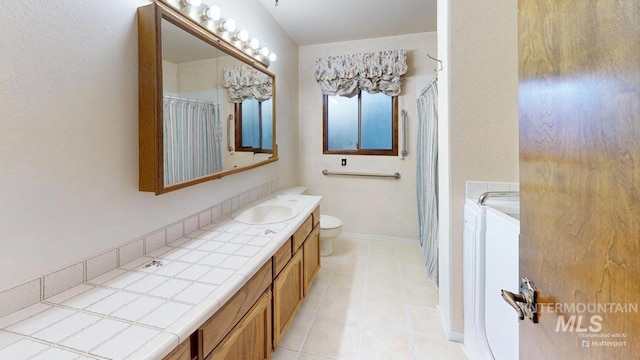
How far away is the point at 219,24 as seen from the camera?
1.78m

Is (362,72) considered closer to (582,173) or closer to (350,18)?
(350,18)

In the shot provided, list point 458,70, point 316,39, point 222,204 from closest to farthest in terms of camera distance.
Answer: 1. point 458,70
2. point 222,204
3. point 316,39

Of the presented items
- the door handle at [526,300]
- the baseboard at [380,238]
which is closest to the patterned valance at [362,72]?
the baseboard at [380,238]

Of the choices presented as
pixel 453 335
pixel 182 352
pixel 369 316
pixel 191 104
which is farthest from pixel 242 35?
pixel 453 335

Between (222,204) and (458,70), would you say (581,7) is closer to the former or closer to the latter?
(458,70)

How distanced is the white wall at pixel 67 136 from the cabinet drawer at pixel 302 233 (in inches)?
30.5

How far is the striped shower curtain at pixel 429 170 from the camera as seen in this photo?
7.29 ft

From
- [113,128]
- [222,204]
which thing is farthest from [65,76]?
[222,204]

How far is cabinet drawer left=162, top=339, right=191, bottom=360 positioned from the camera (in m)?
0.74

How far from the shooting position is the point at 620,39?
402 mm

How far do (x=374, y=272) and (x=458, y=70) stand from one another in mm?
1877

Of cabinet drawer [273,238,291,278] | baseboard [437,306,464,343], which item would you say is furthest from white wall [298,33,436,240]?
cabinet drawer [273,238,291,278]

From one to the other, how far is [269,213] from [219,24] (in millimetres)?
1372

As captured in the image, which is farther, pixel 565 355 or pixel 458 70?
pixel 458 70
